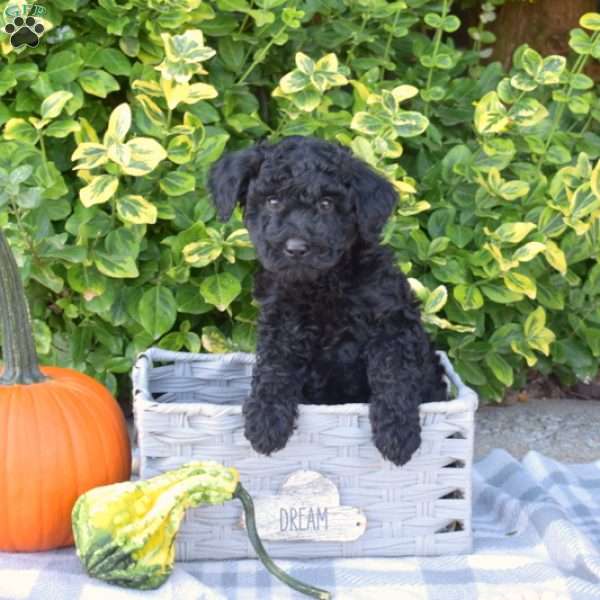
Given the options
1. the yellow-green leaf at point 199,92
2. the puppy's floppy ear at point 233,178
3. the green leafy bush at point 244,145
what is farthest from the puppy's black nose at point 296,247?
the yellow-green leaf at point 199,92

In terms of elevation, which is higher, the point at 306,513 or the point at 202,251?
the point at 202,251

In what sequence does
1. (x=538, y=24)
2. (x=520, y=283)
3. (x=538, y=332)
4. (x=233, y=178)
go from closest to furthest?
(x=233, y=178)
(x=520, y=283)
(x=538, y=332)
(x=538, y=24)

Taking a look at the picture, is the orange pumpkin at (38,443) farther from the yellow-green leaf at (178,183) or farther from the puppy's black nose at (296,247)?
the yellow-green leaf at (178,183)

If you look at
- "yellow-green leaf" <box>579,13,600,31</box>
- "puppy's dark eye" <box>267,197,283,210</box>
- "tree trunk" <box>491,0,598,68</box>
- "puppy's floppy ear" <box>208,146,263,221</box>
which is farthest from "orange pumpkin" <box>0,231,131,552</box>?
"tree trunk" <box>491,0,598,68</box>

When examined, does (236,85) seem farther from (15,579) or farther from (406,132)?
(15,579)

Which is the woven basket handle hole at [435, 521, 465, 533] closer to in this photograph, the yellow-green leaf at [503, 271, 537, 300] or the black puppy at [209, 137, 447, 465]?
the black puppy at [209, 137, 447, 465]

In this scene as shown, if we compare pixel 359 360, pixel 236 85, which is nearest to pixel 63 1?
pixel 236 85

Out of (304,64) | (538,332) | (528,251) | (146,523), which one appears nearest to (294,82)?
(304,64)

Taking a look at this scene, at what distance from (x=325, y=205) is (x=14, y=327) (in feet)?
2.86

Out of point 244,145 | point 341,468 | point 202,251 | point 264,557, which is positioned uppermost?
point 244,145

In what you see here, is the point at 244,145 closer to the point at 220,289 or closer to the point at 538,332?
the point at 220,289

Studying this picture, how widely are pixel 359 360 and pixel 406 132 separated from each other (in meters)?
1.13

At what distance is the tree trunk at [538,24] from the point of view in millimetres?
4344

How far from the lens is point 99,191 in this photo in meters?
3.17
